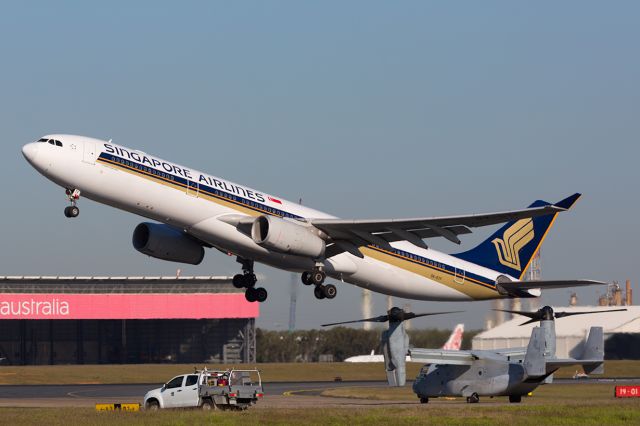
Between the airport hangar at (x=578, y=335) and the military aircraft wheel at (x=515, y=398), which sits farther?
the airport hangar at (x=578, y=335)

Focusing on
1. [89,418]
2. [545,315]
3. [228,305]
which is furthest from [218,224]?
[228,305]

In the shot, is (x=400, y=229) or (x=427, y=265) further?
(x=427, y=265)

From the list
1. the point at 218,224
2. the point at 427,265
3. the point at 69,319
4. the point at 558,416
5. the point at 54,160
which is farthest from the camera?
the point at 69,319

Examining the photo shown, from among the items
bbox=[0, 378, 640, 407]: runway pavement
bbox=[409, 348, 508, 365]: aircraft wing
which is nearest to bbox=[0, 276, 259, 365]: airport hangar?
bbox=[0, 378, 640, 407]: runway pavement

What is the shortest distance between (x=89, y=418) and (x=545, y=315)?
24360 millimetres

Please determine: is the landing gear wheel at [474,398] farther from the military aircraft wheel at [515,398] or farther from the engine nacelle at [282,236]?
the engine nacelle at [282,236]

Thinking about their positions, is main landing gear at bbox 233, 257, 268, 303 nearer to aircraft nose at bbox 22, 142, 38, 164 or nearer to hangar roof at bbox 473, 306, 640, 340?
aircraft nose at bbox 22, 142, 38, 164

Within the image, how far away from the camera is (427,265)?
55156 millimetres

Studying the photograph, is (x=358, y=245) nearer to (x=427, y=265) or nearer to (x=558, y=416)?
(x=427, y=265)

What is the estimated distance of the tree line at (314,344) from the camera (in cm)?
12144

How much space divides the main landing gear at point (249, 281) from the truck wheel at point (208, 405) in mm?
9384

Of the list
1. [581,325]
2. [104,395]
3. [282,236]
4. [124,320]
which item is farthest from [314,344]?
[282,236]

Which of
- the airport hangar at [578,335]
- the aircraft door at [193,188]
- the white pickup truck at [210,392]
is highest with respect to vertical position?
the aircraft door at [193,188]

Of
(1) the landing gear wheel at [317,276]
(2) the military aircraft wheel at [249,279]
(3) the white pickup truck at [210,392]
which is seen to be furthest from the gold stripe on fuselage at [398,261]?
(3) the white pickup truck at [210,392]
